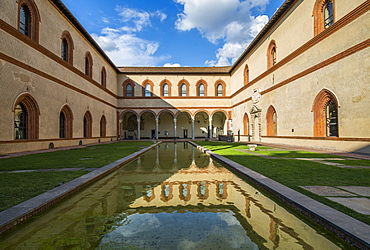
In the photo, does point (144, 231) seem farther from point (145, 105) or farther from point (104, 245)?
point (145, 105)

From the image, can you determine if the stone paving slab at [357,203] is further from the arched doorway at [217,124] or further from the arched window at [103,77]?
the arched doorway at [217,124]

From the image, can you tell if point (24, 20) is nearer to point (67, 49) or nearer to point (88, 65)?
point (67, 49)

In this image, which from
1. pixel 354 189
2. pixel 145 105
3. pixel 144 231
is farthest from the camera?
pixel 145 105

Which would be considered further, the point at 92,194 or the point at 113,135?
the point at 113,135

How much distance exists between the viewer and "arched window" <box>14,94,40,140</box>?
12316 millimetres

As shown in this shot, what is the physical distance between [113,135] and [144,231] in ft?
90.4

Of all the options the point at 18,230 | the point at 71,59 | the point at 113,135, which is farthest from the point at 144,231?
the point at 113,135

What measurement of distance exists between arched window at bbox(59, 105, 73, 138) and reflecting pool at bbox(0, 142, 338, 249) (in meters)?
14.5

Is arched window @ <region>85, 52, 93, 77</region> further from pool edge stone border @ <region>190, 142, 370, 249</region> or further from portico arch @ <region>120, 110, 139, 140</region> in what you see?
pool edge stone border @ <region>190, 142, 370, 249</region>

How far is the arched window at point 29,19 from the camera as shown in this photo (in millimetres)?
12617

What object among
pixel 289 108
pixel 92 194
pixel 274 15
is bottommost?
pixel 92 194

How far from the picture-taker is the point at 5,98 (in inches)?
429

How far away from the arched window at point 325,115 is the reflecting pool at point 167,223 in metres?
10.5

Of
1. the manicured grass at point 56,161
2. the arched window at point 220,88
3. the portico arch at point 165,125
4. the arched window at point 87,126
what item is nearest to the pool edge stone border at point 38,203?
the manicured grass at point 56,161
